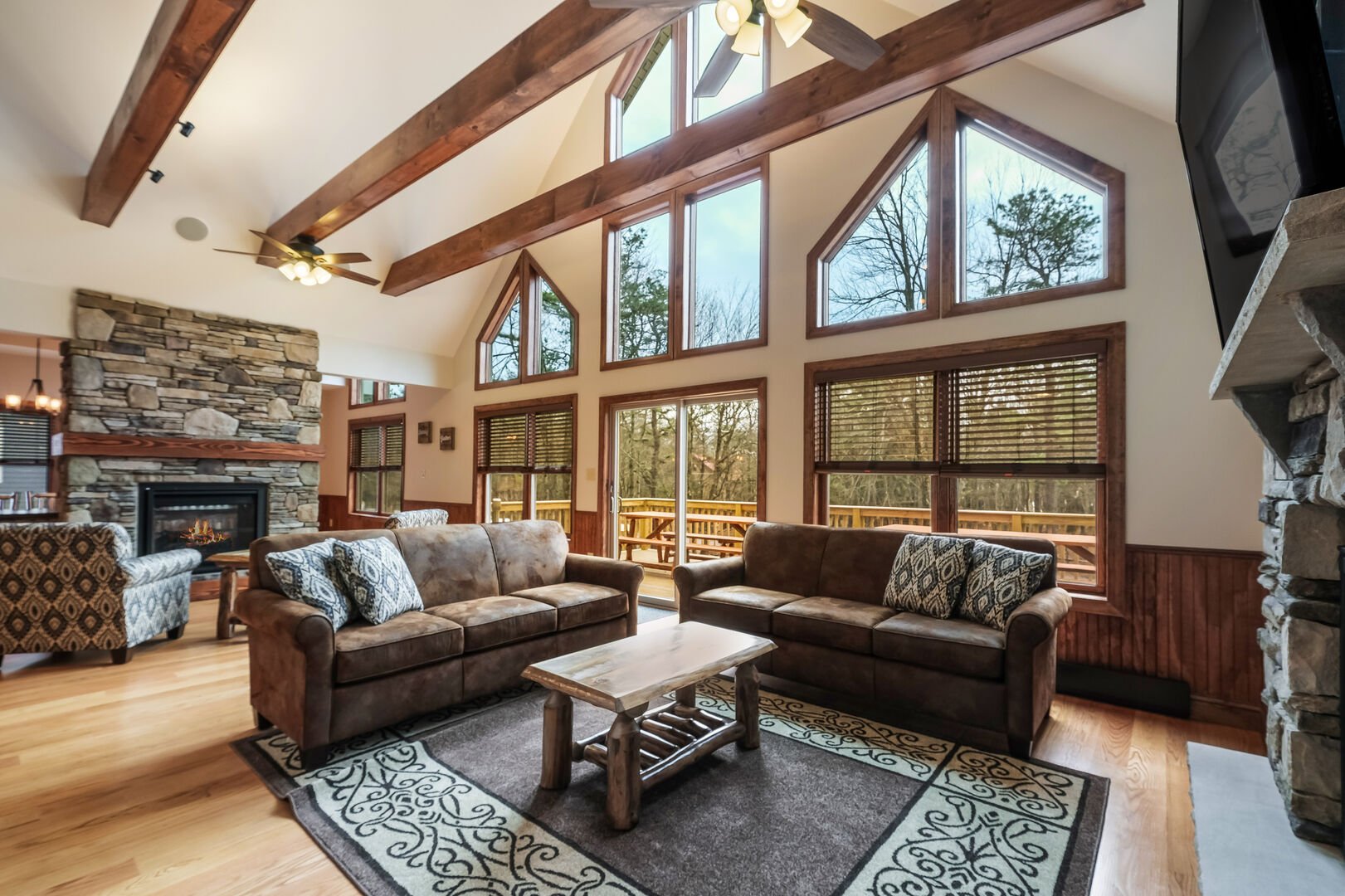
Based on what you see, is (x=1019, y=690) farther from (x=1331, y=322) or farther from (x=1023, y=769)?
(x=1331, y=322)

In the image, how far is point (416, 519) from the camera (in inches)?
184

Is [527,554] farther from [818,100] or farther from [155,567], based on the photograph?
[818,100]

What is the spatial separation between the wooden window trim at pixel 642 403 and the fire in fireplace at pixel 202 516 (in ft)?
11.0

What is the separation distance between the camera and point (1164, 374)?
3.36 meters

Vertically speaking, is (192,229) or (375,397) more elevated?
(192,229)

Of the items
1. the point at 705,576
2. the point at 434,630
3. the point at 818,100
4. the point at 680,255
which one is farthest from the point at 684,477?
the point at 818,100

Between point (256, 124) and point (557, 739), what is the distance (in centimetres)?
519

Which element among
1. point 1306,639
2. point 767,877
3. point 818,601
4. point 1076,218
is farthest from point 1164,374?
point 767,877

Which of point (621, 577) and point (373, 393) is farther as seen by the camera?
point (373, 393)

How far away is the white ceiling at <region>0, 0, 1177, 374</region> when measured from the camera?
3812 millimetres

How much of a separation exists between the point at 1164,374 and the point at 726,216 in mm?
3486

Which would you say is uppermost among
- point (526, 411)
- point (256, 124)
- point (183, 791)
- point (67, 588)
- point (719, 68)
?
point (256, 124)

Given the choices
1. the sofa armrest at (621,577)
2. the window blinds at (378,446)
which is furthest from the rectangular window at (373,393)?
the sofa armrest at (621,577)

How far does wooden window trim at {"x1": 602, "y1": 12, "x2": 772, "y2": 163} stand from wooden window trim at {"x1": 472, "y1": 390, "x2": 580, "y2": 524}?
2.60 metres
